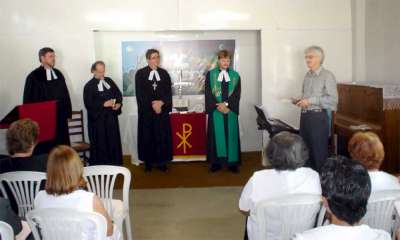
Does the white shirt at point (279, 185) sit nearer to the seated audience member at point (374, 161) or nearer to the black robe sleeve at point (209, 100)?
the seated audience member at point (374, 161)

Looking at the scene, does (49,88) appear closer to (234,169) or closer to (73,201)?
(234,169)

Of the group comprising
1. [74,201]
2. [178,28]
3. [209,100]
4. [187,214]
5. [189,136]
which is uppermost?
[178,28]

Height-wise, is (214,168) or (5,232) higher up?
(5,232)

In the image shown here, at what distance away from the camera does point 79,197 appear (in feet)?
8.39

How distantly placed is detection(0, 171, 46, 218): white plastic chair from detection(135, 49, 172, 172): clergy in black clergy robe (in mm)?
3296

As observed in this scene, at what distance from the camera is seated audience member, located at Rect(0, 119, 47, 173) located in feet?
10.6

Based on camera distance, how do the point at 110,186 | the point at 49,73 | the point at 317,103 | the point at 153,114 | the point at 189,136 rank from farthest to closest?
the point at 189,136 → the point at 153,114 → the point at 49,73 → the point at 317,103 → the point at 110,186

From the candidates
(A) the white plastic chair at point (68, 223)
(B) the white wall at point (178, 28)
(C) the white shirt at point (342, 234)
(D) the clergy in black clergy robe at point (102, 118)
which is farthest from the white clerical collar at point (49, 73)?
(C) the white shirt at point (342, 234)

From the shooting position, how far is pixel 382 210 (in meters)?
2.52

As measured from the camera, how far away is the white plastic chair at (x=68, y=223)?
242 cm

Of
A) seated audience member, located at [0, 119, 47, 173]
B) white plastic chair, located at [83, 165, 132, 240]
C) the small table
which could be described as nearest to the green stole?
the small table

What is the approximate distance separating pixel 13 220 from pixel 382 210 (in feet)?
5.90

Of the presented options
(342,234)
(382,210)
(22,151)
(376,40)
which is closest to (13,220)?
(22,151)

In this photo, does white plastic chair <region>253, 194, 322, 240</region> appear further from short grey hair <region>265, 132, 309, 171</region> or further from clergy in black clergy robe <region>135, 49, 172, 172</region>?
clergy in black clergy robe <region>135, 49, 172, 172</region>
